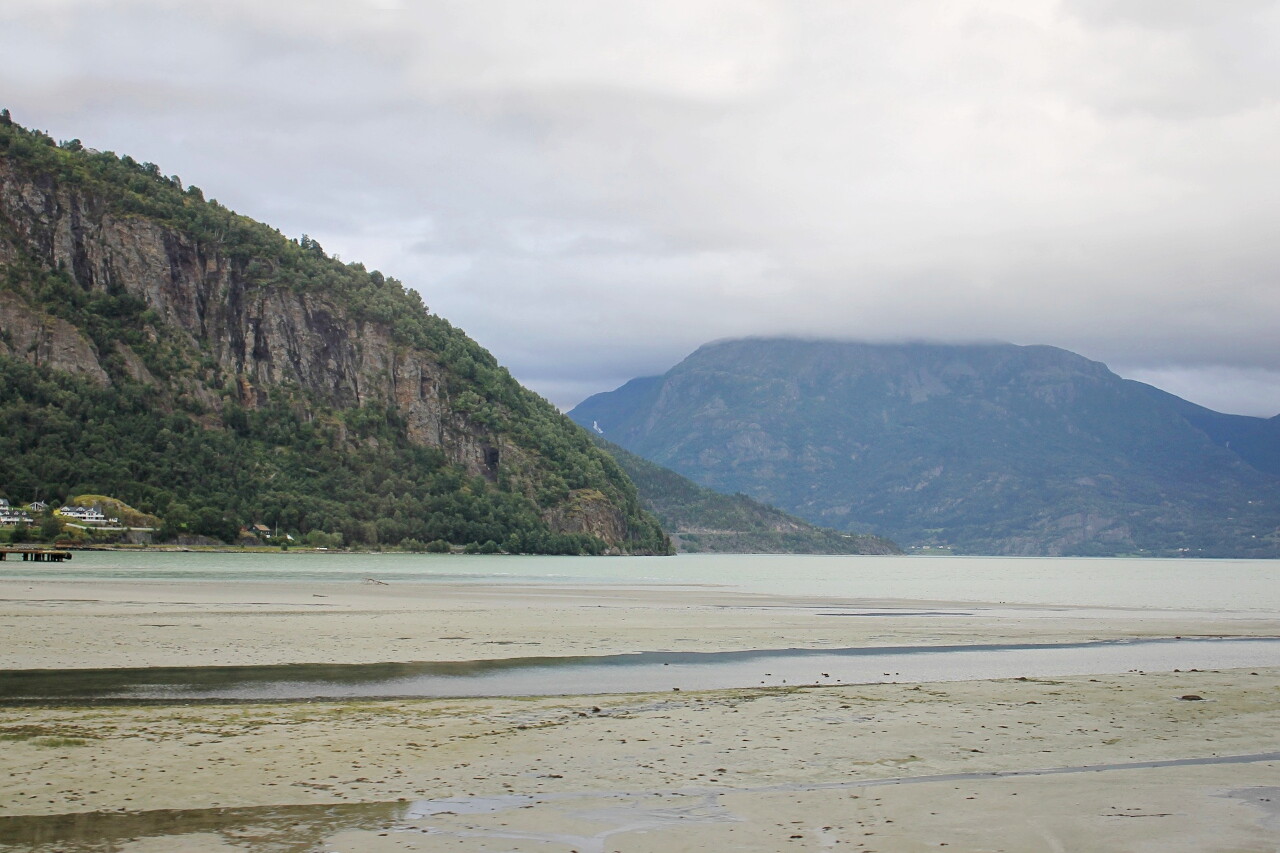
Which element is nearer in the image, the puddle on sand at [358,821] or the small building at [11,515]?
the puddle on sand at [358,821]

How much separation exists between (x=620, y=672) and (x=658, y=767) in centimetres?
1495

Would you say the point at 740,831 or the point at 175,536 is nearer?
the point at 740,831

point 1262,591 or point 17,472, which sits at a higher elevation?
point 17,472

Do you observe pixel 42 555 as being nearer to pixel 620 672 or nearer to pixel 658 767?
pixel 620 672

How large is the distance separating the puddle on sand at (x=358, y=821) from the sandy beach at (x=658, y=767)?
0.06 m

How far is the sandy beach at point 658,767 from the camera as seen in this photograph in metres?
14.9

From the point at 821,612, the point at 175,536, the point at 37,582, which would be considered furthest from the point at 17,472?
the point at 821,612

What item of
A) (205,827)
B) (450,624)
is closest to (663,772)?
(205,827)

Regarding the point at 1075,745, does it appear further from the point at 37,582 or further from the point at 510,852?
the point at 37,582

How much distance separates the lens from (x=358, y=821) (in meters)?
15.3

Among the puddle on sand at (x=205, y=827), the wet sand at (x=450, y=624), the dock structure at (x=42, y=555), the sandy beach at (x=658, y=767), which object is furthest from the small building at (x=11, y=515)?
the puddle on sand at (x=205, y=827)

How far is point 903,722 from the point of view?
24.6 m

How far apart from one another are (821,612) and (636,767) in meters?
49.5

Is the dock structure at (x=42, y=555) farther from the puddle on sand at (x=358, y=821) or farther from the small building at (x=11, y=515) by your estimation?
the puddle on sand at (x=358, y=821)
